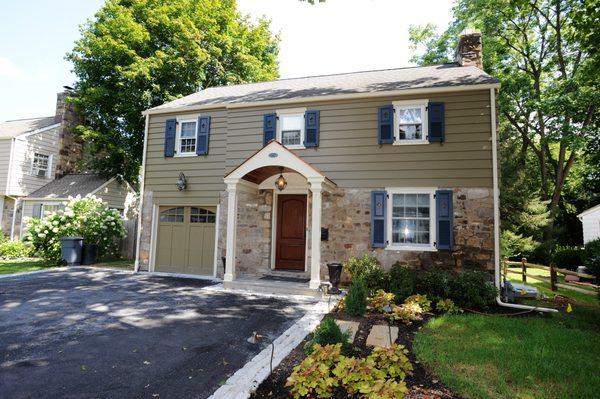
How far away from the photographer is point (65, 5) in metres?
10.6

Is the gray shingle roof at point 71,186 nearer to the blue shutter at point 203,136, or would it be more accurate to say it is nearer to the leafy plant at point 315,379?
the blue shutter at point 203,136

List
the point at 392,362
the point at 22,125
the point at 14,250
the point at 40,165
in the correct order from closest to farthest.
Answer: the point at 392,362
the point at 14,250
the point at 40,165
the point at 22,125

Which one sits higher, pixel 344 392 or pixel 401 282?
pixel 401 282

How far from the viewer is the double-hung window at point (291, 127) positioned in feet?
31.6

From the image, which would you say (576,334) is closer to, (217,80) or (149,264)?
(149,264)

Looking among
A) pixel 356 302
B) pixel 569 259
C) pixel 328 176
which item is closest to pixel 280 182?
pixel 328 176

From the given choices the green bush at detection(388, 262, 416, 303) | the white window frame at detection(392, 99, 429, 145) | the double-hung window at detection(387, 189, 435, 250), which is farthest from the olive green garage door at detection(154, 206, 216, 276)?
the white window frame at detection(392, 99, 429, 145)

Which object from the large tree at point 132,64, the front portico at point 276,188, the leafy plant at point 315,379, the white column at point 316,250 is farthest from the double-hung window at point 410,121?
the large tree at point 132,64

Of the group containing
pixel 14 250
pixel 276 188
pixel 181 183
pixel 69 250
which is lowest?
pixel 14 250

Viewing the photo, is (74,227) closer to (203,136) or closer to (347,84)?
(203,136)

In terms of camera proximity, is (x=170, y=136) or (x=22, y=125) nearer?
(x=170, y=136)

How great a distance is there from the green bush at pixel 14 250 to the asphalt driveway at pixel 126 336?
20.0 ft

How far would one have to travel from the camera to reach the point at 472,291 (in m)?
6.81

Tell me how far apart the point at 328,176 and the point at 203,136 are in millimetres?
4538
